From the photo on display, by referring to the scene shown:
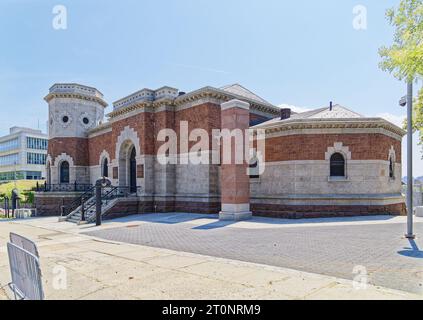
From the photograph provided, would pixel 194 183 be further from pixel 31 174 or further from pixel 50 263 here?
pixel 31 174

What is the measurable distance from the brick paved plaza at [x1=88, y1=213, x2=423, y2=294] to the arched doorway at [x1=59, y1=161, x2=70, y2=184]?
17.4 metres

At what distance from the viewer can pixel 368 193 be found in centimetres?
1585

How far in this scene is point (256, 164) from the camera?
60.1ft

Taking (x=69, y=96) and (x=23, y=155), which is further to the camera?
(x=23, y=155)

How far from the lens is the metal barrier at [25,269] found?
13.5ft

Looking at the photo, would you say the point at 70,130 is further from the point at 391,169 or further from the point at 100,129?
the point at 391,169

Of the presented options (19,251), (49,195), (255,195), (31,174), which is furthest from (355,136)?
(31,174)

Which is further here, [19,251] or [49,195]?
[49,195]

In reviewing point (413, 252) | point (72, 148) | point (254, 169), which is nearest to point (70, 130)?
point (72, 148)

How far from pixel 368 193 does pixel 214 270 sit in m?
12.9

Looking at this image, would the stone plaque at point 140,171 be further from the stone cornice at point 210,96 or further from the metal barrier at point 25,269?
the metal barrier at point 25,269

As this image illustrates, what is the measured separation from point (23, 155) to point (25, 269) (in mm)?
74523

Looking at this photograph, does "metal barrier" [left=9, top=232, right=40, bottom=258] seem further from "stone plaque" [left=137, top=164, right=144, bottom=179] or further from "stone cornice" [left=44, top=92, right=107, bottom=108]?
"stone cornice" [left=44, top=92, right=107, bottom=108]

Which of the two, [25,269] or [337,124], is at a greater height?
[337,124]
